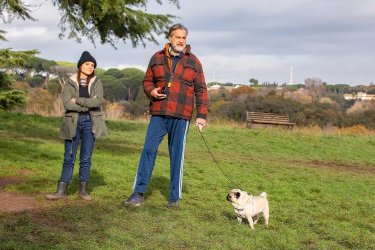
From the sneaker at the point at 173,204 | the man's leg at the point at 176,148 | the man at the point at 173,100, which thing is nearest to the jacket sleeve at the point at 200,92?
the man at the point at 173,100

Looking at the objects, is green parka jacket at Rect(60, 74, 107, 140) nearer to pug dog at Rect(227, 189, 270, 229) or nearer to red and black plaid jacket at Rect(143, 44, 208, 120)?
red and black plaid jacket at Rect(143, 44, 208, 120)

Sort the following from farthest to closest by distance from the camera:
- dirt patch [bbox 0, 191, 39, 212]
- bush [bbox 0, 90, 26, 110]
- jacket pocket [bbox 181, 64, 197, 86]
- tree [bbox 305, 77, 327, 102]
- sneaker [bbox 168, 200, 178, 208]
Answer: tree [bbox 305, 77, 327, 102]
bush [bbox 0, 90, 26, 110]
sneaker [bbox 168, 200, 178, 208]
jacket pocket [bbox 181, 64, 197, 86]
dirt patch [bbox 0, 191, 39, 212]

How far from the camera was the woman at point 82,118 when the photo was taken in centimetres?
609

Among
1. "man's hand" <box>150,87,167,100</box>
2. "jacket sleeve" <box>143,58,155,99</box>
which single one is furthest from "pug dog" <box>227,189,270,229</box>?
"jacket sleeve" <box>143,58,155,99</box>

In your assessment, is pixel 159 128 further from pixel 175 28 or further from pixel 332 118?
pixel 332 118

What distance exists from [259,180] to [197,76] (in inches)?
155

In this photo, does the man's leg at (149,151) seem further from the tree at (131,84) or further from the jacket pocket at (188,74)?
the tree at (131,84)

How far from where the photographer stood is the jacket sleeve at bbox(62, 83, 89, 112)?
6059 millimetres

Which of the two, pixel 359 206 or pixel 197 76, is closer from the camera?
pixel 197 76

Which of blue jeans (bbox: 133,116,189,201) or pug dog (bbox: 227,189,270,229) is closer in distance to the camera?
pug dog (bbox: 227,189,270,229)

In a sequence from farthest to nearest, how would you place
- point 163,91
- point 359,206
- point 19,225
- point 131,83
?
point 131,83
point 359,206
point 163,91
point 19,225

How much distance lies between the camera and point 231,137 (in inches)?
756

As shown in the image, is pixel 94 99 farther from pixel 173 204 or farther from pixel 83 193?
pixel 173 204

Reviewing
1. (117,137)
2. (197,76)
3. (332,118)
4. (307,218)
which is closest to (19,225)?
(197,76)
